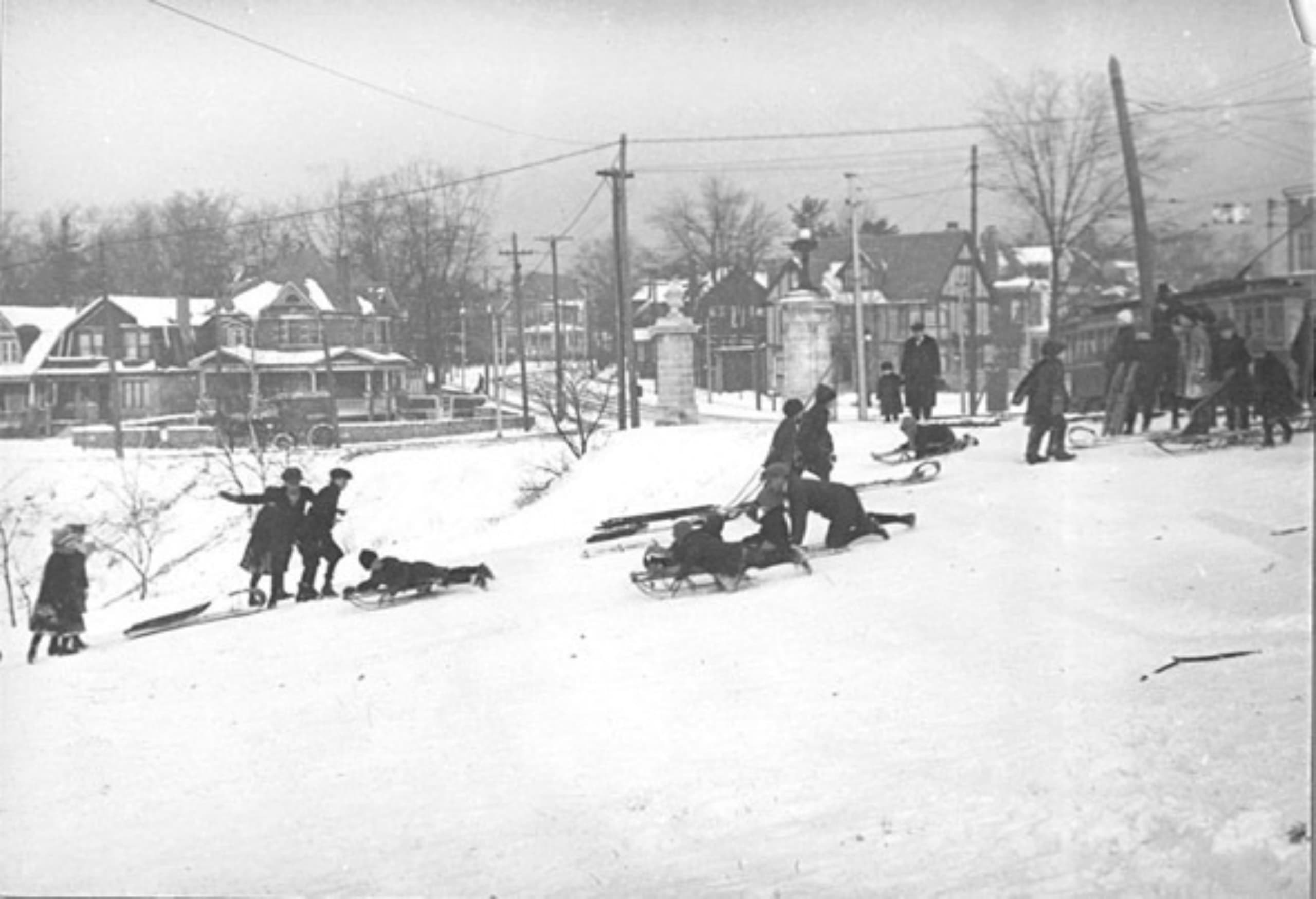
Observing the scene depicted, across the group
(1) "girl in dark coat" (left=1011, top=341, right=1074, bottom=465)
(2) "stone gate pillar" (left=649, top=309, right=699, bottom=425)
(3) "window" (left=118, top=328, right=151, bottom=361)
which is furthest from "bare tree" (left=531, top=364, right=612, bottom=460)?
(1) "girl in dark coat" (left=1011, top=341, right=1074, bottom=465)

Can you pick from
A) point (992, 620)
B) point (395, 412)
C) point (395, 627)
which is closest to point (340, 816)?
point (395, 627)

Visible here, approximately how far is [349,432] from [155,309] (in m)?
0.52

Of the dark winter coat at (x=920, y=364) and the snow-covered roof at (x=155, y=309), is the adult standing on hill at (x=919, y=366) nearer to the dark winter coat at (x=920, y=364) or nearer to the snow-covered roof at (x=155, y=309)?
the dark winter coat at (x=920, y=364)

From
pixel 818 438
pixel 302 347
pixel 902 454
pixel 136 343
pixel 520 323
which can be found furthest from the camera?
pixel 902 454

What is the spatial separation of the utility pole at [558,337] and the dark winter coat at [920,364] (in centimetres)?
98

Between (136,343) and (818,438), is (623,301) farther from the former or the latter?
(136,343)

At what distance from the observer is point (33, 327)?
8.75ft

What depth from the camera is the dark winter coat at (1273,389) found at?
392 cm

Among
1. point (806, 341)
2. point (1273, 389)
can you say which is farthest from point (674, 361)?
point (1273, 389)

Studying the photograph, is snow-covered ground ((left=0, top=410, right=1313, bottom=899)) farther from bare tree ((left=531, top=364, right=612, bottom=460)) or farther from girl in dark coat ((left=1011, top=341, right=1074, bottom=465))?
girl in dark coat ((left=1011, top=341, right=1074, bottom=465))

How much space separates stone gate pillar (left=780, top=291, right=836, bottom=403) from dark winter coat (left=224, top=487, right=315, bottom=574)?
1.35 m

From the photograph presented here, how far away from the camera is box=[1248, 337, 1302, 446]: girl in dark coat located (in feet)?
12.8

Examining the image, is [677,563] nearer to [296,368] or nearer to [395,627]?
[395,627]

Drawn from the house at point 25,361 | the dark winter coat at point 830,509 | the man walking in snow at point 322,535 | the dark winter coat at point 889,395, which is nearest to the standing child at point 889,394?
the dark winter coat at point 889,395
